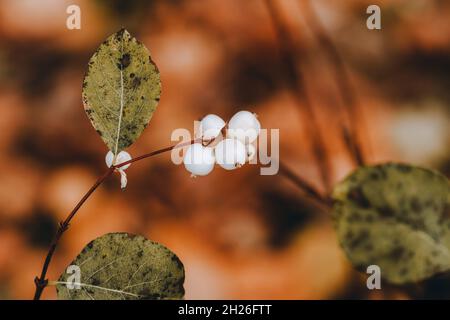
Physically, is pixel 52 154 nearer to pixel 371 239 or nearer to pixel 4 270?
pixel 4 270

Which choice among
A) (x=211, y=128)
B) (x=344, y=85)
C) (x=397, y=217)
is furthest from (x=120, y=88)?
(x=344, y=85)

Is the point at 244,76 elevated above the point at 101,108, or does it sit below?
above

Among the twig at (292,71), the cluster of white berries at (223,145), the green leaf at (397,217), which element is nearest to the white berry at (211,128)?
the cluster of white berries at (223,145)

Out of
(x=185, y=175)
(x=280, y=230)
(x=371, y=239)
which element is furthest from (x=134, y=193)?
(x=371, y=239)

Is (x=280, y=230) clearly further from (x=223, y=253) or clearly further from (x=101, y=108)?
(x=101, y=108)

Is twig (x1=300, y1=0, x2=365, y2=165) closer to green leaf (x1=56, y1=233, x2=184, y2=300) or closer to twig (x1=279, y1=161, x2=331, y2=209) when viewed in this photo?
twig (x1=279, y1=161, x2=331, y2=209)

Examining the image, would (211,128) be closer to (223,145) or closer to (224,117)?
(223,145)

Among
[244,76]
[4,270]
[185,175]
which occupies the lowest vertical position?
[4,270]

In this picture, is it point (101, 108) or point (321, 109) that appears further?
point (321, 109)
